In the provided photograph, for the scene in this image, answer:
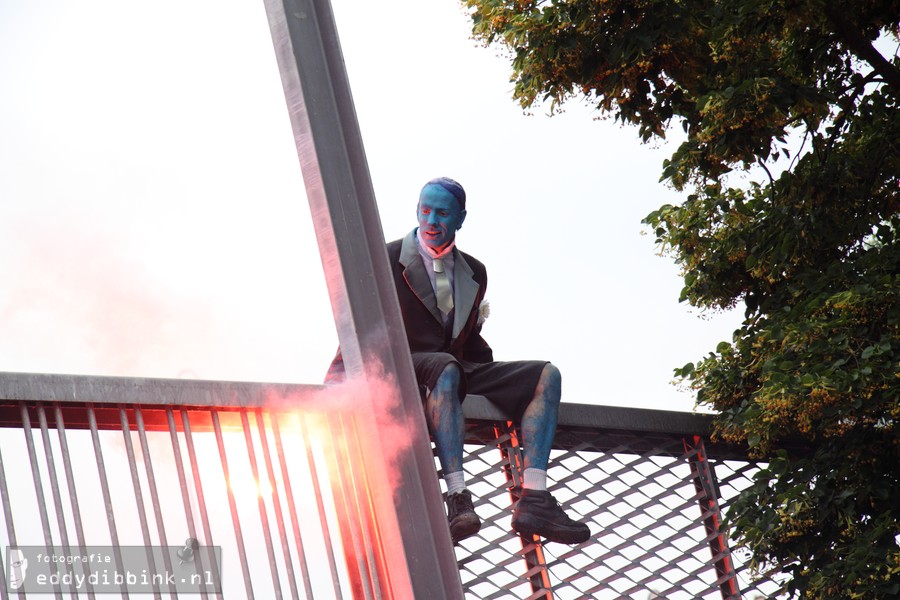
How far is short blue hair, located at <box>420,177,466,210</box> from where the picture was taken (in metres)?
3.97

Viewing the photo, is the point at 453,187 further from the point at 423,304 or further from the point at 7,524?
the point at 7,524

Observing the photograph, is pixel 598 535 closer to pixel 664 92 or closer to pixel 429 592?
pixel 429 592

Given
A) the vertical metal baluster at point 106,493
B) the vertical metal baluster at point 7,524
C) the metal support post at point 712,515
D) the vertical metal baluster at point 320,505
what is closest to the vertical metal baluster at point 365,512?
the vertical metal baluster at point 320,505

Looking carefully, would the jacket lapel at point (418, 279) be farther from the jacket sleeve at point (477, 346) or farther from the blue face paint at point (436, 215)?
the jacket sleeve at point (477, 346)

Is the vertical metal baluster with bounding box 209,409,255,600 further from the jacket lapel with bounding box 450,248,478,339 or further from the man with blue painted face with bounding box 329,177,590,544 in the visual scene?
the jacket lapel with bounding box 450,248,478,339

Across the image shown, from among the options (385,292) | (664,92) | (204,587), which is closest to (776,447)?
(664,92)

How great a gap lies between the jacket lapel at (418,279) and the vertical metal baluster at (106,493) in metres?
1.37

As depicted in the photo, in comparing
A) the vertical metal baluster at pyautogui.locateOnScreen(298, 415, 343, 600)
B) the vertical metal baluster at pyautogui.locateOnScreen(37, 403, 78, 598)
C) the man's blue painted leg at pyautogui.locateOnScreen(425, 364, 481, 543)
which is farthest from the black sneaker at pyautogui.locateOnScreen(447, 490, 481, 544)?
the vertical metal baluster at pyautogui.locateOnScreen(37, 403, 78, 598)

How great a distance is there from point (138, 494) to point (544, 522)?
54.6 inches

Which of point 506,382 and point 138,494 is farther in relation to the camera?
point 506,382

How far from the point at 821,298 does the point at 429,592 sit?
235 cm

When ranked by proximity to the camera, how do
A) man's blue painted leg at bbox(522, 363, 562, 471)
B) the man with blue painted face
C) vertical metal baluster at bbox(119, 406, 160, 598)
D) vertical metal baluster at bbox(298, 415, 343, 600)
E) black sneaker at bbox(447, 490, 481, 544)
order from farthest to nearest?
man's blue painted leg at bbox(522, 363, 562, 471), the man with blue painted face, black sneaker at bbox(447, 490, 481, 544), vertical metal baluster at bbox(298, 415, 343, 600), vertical metal baluster at bbox(119, 406, 160, 598)

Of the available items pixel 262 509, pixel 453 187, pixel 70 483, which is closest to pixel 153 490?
pixel 70 483

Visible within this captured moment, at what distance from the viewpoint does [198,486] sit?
285 centimetres
